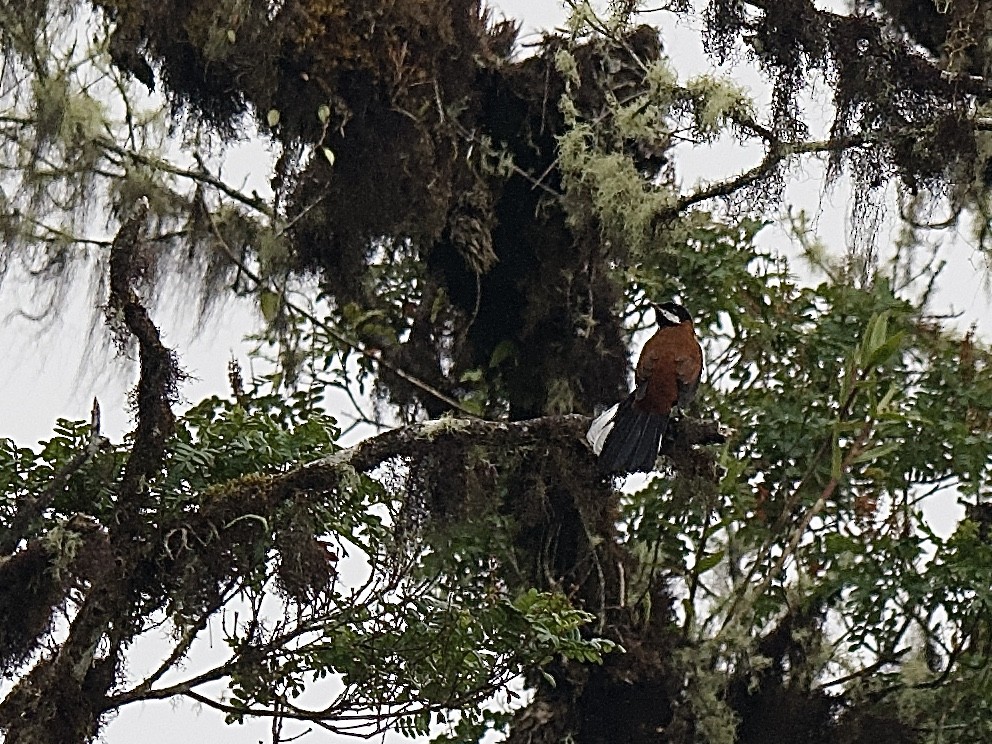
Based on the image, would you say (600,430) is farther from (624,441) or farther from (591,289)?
(591,289)

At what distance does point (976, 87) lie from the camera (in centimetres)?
280

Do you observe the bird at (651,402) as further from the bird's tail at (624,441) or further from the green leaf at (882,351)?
the green leaf at (882,351)

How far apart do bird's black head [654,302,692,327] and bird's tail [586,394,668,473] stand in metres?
0.48

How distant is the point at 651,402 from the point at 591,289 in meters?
0.67

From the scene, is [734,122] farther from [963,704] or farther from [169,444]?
[169,444]

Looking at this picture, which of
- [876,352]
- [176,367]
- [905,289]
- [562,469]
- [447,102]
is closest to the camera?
[176,367]

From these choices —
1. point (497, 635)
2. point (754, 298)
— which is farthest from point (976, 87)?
point (497, 635)

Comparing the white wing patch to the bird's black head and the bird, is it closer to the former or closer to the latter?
the bird

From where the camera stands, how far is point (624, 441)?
98.3 inches

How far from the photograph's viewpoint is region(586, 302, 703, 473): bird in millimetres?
2494

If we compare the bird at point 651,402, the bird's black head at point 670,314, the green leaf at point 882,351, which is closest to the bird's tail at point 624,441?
the bird at point 651,402

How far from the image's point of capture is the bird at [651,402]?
2.49 meters

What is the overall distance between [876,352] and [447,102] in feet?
3.64

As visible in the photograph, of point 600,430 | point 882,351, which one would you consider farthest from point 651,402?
point 882,351
